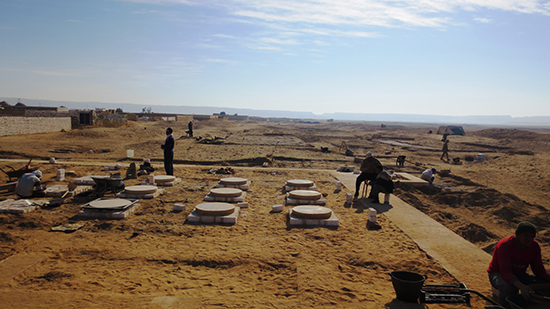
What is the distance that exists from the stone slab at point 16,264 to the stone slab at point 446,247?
6.78m

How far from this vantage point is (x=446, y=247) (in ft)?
20.8

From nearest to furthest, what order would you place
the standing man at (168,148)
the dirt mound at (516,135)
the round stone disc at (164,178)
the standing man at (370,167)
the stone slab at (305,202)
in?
1. the stone slab at (305,202)
2. the standing man at (370,167)
3. the round stone disc at (164,178)
4. the standing man at (168,148)
5. the dirt mound at (516,135)

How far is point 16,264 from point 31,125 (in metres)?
23.8

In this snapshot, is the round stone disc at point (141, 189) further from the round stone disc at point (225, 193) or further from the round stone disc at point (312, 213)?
the round stone disc at point (312, 213)

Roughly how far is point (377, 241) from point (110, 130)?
2728cm

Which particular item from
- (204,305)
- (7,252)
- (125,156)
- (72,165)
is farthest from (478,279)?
(125,156)

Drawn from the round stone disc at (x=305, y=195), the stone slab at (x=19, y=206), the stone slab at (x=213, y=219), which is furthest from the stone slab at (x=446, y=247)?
the stone slab at (x=19, y=206)

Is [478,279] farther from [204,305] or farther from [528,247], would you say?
[204,305]

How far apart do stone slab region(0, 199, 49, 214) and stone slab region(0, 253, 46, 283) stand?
2.48 m

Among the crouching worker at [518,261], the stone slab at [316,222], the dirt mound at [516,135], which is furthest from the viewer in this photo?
the dirt mound at [516,135]

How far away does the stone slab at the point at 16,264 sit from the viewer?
501 centimetres

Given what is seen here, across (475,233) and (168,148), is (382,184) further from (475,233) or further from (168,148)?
(168,148)

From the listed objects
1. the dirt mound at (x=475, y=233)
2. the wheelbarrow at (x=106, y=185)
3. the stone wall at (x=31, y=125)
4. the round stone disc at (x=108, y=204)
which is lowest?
the dirt mound at (x=475, y=233)

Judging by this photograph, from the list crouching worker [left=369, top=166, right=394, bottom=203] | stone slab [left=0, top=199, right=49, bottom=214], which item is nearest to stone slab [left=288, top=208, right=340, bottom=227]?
crouching worker [left=369, top=166, right=394, bottom=203]
